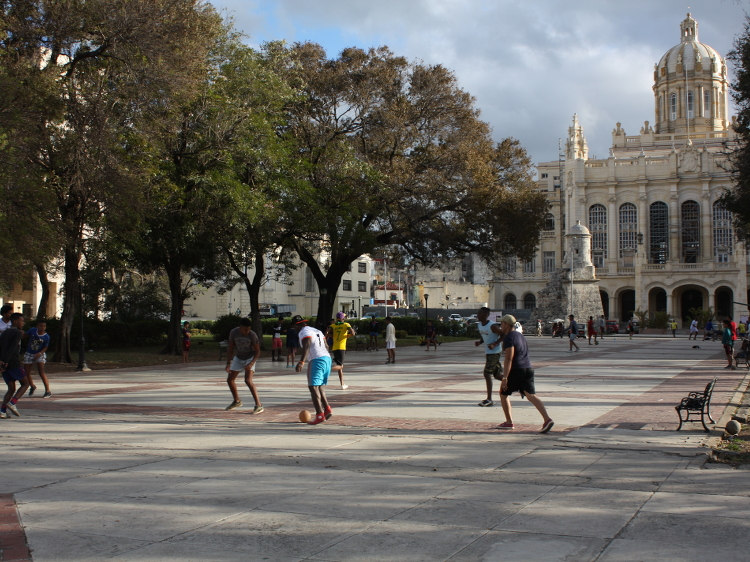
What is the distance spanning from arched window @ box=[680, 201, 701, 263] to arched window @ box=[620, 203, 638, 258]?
17.6ft

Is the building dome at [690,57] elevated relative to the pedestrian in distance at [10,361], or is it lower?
elevated

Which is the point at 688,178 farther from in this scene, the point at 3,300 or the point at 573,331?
the point at 3,300

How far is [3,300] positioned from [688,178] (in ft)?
246

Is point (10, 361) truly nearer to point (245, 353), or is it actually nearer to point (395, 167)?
point (245, 353)

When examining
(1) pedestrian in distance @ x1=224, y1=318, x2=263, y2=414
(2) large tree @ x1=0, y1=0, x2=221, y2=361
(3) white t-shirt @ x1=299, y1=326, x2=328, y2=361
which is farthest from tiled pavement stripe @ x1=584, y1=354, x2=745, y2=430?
(2) large tree @ x1=0, y1=0, x2=221, y2=361

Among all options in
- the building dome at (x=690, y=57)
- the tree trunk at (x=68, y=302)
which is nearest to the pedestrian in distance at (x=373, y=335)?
the tree trunk at (x=68, y=302)

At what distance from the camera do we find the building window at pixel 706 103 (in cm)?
9925

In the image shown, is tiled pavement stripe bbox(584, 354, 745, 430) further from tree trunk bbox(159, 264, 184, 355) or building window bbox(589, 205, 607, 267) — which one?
building window bbox(589, 205, 607, 267)

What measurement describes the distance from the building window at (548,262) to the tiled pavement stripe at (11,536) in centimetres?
9287

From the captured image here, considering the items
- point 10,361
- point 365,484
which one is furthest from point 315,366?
point 10,361

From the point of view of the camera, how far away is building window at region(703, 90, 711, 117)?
3907 inches

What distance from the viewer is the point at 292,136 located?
28.8 metres

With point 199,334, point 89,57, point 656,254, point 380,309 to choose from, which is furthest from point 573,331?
point 656,254

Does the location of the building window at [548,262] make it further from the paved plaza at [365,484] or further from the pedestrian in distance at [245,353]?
the pedestrian in distance at [245,353]
